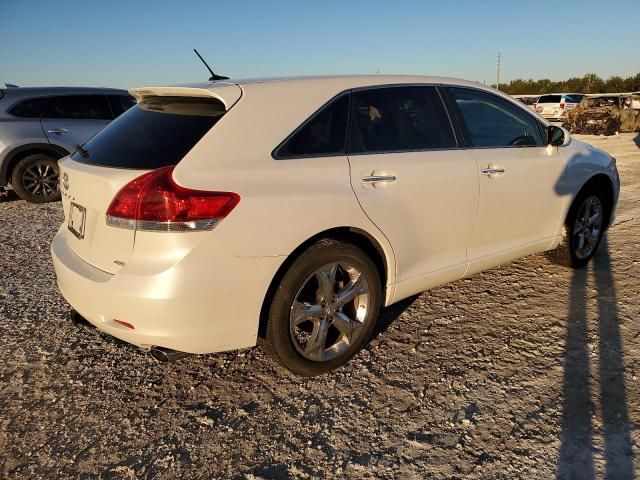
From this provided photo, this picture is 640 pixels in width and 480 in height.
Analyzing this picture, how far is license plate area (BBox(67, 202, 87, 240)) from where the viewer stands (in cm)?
269

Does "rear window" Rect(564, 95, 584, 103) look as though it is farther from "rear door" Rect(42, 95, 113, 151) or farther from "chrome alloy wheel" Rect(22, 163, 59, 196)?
"chrome alloy wheel" Rect(22, 163, 59, 196)

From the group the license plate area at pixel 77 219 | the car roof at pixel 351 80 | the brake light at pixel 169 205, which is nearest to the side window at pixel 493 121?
the car roof at pixel 351 80

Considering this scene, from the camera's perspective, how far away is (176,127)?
2562mm

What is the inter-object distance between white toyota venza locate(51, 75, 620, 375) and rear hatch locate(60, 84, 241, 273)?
0.4 inches

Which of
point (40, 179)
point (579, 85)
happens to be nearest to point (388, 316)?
point (40, 179)

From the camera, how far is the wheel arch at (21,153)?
7391mm

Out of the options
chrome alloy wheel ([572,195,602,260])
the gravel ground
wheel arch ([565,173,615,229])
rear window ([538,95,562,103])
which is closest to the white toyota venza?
the gravel ground

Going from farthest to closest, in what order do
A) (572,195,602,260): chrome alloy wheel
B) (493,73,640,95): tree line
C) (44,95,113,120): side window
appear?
1. (493,73,640,95): tree line
2. (44,95,113,120): side window
3. (572,195,602,260): chrome alloy wheel

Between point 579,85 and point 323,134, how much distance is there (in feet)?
191

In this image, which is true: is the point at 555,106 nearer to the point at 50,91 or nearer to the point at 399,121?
the point at 50,91

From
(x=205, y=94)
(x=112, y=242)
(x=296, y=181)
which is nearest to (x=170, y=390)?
(x=112, y=242)

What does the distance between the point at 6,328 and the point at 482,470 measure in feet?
10.6

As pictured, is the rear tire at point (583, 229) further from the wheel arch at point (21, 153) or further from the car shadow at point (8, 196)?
the car shadow at point (8, 196)

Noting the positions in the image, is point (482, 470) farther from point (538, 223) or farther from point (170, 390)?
point (538, 223)
